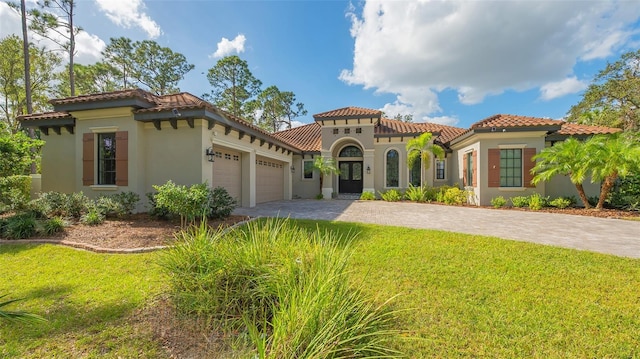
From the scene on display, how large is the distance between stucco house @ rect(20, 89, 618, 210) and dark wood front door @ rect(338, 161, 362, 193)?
0.25ft

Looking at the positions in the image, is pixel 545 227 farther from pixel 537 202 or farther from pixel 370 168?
pixel 370 168

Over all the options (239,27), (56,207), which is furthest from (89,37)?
(56,207)

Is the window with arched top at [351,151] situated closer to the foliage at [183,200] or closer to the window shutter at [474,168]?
the window shutter at [474,168]

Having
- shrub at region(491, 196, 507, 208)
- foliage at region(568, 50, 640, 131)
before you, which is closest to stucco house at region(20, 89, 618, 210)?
shrub at region(491, 196, 507, 208)

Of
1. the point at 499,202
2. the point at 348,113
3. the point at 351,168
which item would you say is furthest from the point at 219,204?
the point at 351,168

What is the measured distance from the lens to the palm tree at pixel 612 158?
9.59 meters

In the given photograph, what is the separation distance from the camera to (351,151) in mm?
19562

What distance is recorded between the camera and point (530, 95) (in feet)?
55.6

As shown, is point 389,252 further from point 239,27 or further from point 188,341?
point 239,27

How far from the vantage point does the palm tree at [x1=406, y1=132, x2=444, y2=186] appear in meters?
15.1

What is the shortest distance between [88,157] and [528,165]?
19.2 metres

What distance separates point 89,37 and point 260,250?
82.5 feet

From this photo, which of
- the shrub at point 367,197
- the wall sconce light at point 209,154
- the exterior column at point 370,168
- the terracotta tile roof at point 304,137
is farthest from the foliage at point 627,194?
the wall sconce light at point 209,154

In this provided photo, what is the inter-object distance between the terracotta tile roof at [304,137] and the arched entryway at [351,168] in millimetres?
2068
